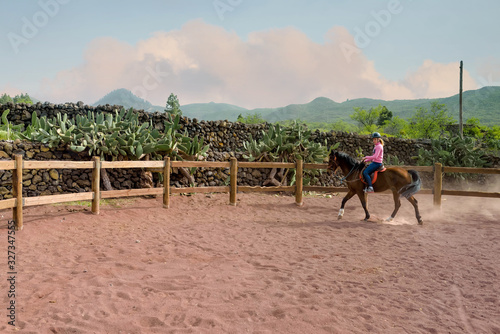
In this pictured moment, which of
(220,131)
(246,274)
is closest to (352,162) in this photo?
(246,274)

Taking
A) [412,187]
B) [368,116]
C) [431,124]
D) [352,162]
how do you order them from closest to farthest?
[412,187]
[352,162]
[431,124]
[368,116]

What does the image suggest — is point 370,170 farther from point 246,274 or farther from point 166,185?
point 166,185

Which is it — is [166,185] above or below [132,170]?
below

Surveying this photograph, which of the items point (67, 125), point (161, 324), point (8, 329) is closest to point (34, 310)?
point (8, 329)

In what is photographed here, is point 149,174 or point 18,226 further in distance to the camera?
point 149,174

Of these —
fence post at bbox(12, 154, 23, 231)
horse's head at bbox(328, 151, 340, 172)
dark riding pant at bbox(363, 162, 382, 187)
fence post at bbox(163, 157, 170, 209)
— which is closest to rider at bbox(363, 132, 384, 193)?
dark riding pant at bbox(363, 162, 382, 187)

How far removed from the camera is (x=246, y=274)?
176 inches

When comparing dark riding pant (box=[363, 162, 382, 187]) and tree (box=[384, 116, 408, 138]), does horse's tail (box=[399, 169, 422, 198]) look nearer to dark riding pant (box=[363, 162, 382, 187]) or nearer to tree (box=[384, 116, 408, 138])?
dark riding pant (box=[363, 162, 382, 187])

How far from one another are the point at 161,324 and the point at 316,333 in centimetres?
130

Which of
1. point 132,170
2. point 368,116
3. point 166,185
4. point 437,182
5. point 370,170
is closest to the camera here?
point 370,170

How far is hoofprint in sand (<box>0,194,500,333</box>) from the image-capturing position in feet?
10.6

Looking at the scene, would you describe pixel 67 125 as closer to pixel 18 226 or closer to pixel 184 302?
pixel 18 226

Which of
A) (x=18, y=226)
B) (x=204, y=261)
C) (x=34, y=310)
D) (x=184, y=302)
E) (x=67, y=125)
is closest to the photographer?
(x=34, y=310)

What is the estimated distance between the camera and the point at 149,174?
1027 cm
